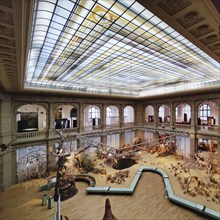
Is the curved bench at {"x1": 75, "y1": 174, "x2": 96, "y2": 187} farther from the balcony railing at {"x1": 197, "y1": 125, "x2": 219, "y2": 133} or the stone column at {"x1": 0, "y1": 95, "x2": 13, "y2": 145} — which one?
the balcony railing at {"x1": 197, "y1": 125, "x2": 219, "y2": 133}

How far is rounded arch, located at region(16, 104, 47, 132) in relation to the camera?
17.2 m

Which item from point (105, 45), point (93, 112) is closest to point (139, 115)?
point (93, 112)

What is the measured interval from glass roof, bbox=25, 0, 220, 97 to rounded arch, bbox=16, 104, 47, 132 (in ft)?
18.7

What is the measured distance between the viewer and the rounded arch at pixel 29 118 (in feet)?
56.5

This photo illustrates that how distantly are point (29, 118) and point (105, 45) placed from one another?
14.4 metres

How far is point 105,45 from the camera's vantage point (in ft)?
25.1

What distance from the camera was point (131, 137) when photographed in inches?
970

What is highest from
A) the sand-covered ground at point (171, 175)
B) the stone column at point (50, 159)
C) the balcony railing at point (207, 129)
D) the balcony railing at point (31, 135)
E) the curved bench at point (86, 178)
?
the balcony railing at point (207, 129)

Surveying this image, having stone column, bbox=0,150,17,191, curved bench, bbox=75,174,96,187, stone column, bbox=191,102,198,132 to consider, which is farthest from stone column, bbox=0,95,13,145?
stone column, bbox=191,102,198,132

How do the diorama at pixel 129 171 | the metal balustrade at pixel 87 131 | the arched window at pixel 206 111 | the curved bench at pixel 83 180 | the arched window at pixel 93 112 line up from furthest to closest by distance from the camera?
the arched window at pixel 93 112, the arched window at pixel 206 111, the metal balustrade at pixel 87 131, the curved bench at pixel 83 180, the diorama at pixel 129 171

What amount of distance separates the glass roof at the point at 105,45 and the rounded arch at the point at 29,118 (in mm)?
5704

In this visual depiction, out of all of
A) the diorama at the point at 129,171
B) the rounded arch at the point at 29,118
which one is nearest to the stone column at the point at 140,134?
the diorama at the point at 129,171

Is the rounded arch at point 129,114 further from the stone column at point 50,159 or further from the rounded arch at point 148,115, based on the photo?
the stone column at point 50,159

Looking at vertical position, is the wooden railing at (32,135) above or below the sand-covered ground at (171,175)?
above
